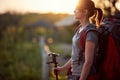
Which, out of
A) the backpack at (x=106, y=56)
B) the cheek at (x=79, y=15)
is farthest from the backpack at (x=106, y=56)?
the cheek at (x=79, y=15)

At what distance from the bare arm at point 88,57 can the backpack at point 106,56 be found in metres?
0.11

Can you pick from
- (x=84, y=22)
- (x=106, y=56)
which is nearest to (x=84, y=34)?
(x=84, y=22)

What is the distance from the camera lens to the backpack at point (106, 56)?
5777mm

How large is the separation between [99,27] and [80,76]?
0.55 meters

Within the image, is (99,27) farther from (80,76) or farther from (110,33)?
(80,76)

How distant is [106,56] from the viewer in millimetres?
5809

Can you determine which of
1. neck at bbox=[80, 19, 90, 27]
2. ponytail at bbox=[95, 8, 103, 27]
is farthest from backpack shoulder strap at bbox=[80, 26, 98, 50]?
ponytail at bbox=[95, 8, 103, 27]

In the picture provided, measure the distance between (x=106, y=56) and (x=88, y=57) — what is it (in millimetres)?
241

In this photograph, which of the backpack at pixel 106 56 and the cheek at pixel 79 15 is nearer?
the backpack at pixel 106 56

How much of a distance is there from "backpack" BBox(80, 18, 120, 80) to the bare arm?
4.5 inches

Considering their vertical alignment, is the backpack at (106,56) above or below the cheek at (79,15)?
below

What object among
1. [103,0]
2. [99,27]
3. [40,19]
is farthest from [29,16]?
[99,27]

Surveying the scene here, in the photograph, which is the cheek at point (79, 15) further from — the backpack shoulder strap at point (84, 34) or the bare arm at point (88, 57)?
the bare arm at point (88, 57)

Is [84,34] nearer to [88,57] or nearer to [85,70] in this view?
[88,57]
